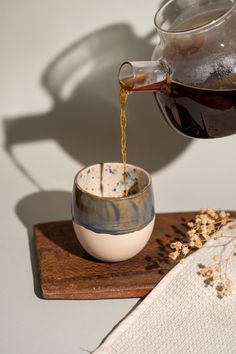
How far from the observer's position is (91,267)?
917 mm

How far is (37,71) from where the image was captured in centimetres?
123

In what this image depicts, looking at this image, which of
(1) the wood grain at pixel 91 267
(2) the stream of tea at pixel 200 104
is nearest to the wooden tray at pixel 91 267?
(1) the wood grain at pixel 91 267

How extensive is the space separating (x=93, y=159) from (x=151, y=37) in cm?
26

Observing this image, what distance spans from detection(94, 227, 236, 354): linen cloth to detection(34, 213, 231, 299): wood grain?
3 cm

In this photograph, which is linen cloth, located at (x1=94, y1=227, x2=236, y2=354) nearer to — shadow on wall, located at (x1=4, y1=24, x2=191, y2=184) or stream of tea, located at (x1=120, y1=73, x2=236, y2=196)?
stream of tea, located at (x1=120, y1=73, x2=236, y2=196)

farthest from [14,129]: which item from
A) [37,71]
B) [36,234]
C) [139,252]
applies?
[139,252]

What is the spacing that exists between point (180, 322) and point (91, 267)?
16cm

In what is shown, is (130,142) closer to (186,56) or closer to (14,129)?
(14,129)

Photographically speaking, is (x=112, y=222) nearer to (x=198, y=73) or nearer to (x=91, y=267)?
(x=91, y=267)

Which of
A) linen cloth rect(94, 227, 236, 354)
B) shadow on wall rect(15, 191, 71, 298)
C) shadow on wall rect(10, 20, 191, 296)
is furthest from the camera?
shadow on wall rect(10, 20, 191, 296)

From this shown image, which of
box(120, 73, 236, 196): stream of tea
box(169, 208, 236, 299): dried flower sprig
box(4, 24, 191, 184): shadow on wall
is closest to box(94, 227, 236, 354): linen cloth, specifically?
box(169, 208, 236, 299): dried flower sprig

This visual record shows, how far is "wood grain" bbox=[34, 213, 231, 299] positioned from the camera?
877 millimetres

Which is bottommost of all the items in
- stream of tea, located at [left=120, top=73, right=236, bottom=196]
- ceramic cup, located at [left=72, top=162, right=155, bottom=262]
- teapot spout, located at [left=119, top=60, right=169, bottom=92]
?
ceramic cup, located at [left=72, top=162, right=155, bottom=262]

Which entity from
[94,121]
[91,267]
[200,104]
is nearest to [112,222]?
[91,267]
